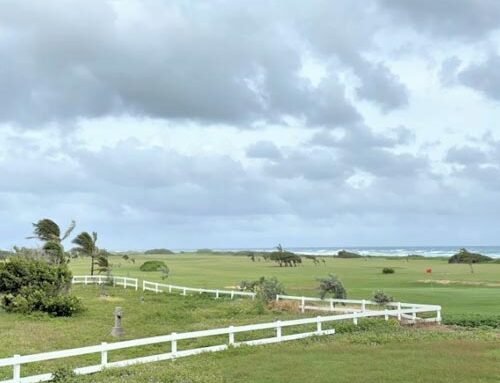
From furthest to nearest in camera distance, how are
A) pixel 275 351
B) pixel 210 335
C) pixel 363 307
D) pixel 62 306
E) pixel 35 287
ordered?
pixel 35 287, pixel 62 306, pixel 363 307, pixel 210 335, pixel 275 351

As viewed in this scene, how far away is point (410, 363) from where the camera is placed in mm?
15188

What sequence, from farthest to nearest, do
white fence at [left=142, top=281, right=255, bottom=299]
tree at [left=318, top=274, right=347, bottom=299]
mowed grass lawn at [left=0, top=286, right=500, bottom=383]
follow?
white fence at [left=142, top=281, right=255, bottom=299], tree at [left=318, top=274, right=347, bottom=299], mowed grass lawn at [left=0, top=286, right=500, bottom=383]

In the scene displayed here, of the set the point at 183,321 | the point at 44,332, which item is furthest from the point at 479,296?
the point at 44,332

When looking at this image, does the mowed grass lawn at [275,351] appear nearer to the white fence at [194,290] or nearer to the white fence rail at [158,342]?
the white fence rail at [158,342]

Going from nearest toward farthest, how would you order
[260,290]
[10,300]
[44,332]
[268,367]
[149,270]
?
1. [268,367]
2. [44,332]
3. [10,300]
4. [260,290]
5. [149,270]

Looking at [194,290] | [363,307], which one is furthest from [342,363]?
[194,290]

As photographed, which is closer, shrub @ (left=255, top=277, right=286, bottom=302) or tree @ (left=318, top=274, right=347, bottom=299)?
tree @ (left=318, top=274, right=347, bottom=299)

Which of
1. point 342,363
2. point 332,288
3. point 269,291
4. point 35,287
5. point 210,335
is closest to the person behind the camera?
point 342,363

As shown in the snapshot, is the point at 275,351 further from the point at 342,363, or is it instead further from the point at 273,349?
the point at 342,363

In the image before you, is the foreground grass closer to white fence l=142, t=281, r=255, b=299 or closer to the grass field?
the grass field

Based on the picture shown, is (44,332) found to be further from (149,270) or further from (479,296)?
(149,270)

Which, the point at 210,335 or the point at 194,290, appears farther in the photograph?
the point at 194,290

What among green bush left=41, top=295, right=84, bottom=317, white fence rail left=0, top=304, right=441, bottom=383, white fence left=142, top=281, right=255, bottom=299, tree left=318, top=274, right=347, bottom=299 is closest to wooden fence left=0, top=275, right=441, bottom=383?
white fence rail left=0, top=304, right=441, bottom=383

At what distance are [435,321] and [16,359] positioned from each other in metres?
18.0
